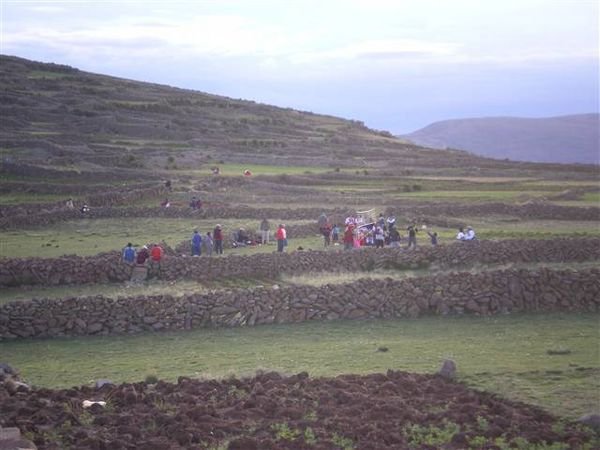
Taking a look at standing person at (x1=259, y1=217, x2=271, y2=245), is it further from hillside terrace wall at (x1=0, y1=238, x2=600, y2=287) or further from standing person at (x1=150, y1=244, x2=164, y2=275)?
standing person at (x1=150, y1=244, x2=164, y2=275)

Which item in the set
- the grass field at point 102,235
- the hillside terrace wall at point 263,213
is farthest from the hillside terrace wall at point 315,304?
the hillside terrace wall at point 263,213

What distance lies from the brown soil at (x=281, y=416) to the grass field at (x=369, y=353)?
130 cm

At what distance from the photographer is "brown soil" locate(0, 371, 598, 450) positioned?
12.5 metres

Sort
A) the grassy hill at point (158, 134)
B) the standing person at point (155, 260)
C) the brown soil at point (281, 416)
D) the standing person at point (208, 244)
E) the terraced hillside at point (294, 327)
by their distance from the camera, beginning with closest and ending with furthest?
the brown soil at point (281, 416), the terraced hillside at point (294, 327), the standing person at point (155, 260), the standing person at point (208, 244), the grassy hill at point (158, 134)

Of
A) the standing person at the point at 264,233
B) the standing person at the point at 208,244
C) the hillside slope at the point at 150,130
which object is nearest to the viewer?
the standing person at the point at 208,244

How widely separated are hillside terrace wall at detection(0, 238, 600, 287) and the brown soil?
13.3 m

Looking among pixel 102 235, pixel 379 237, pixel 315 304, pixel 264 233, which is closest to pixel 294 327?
pixel 315 304

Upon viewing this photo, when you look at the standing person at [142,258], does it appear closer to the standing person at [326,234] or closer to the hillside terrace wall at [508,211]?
the standing person at [326,234]

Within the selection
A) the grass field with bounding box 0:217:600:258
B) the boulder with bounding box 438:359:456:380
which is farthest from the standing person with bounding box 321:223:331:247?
the boulder with bounding box 438:359:456:380

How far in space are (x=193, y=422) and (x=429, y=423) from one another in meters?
3.69

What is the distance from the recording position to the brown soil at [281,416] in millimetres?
12531

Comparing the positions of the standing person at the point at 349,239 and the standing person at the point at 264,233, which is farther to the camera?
the standing person at the point at 264,233

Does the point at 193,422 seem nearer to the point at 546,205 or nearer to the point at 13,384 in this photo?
the point at 13,384

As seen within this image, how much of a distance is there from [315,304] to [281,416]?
1030cm
